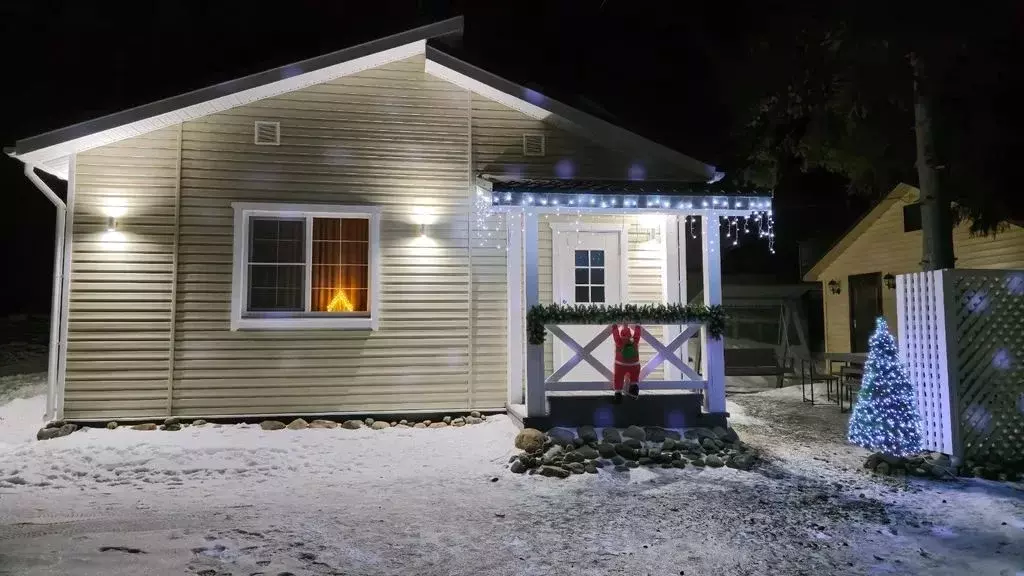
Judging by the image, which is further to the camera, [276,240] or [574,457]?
[276,240]

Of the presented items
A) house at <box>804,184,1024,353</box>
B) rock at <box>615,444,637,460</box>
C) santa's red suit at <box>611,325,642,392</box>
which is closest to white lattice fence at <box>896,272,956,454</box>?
santa's red suit at <box>611,325,642,392</box>

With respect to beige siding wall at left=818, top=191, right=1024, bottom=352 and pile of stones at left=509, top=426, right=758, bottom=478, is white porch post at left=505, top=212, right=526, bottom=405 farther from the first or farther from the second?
beige siding wall at left=818, top=191, right=1024, bottom=352

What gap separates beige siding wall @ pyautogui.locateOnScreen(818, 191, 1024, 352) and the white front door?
16.1 feet

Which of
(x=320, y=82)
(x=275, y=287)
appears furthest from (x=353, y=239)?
(x=320, y=82)

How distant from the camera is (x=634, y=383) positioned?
25.4ft

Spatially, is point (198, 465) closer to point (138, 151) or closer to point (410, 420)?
point (410, 420)

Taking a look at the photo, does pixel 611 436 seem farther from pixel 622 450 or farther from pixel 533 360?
pixel 533 360

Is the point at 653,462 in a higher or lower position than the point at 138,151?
lower

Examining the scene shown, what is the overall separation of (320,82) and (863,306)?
14.2 m

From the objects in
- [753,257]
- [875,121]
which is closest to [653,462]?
[875,121]

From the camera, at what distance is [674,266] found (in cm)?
948

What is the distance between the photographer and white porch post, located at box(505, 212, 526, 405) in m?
8.88

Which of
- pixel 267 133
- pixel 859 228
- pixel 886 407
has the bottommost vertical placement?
pixel 886 407

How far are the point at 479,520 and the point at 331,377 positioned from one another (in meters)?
4.36
